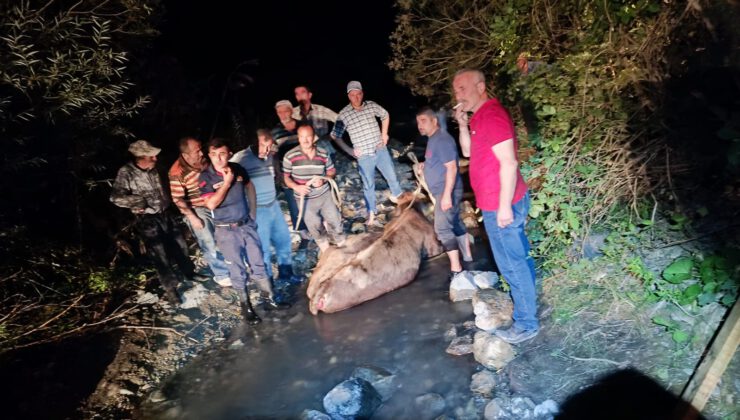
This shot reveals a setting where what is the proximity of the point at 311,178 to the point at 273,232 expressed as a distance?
88 cm

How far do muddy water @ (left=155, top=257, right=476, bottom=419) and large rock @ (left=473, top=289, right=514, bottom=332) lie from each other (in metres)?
0.31

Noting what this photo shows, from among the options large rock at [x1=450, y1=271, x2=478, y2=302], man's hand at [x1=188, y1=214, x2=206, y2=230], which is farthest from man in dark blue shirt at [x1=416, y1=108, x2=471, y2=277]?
man's hand at [x1=188, y1=214, x2=206, y2=230]

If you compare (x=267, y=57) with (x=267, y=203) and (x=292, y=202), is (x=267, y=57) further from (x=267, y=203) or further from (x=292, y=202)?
(x=267, y=203)

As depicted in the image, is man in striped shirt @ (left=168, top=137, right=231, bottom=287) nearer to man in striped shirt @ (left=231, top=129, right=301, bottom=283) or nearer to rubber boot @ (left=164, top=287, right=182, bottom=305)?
man in striped shirt @ (left=231, top=129, right=301, bottom=283)

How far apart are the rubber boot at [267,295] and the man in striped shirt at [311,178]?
81cm

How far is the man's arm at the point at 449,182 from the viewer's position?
3912mm

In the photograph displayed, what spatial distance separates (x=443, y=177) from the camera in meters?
4.08

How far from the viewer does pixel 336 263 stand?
448 centimetres

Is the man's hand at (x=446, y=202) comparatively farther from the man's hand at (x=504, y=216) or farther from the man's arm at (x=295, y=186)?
the man's arm at (x=295, y=186)

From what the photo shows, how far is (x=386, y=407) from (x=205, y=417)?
1.51 metres

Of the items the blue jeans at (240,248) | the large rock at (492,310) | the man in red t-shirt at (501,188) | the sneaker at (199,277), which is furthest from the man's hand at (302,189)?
the large rock at (492,310)

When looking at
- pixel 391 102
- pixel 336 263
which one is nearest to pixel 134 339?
pixel 336 263

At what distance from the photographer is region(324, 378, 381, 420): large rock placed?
9.76ft

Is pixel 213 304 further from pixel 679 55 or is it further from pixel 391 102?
pixel 391 102
